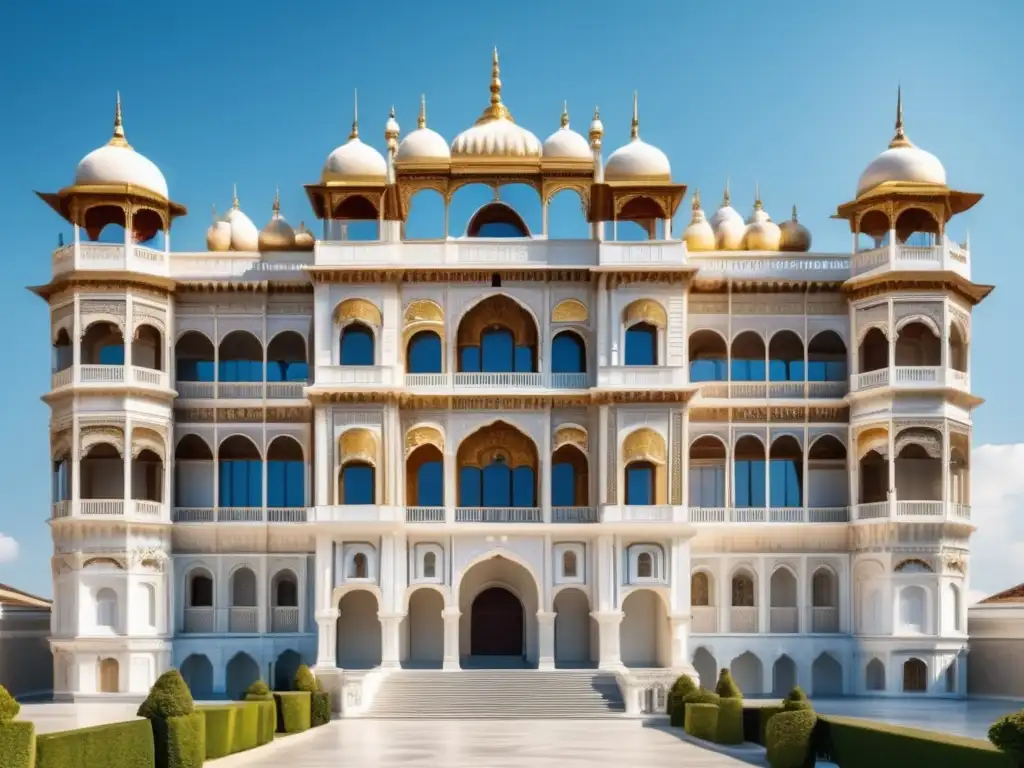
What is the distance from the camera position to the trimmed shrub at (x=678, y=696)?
39.7m

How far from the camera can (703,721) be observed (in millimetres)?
36250

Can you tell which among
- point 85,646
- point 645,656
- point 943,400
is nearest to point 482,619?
point 645,656

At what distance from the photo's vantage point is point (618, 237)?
1969 inches

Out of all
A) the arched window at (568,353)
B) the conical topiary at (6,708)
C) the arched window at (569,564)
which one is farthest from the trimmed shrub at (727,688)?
the conical topiary at (6,708)

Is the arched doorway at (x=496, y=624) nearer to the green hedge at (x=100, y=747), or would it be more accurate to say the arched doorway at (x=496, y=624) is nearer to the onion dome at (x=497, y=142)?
the onion dome at (x=497, y=142)

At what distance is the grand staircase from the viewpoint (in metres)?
43.4

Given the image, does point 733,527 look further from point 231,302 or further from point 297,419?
point 231,302

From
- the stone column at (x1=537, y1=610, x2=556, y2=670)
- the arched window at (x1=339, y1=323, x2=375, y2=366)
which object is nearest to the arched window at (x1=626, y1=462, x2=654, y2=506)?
the stone column at (x1=537, y1=610, x2=556, y2=670)

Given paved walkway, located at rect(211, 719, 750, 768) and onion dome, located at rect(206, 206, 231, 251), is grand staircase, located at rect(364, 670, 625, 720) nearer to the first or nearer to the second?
paved walkway, located at rect(211, 719, 750, 768)

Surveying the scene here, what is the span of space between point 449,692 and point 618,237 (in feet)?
49.8

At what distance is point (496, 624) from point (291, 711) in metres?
13.8

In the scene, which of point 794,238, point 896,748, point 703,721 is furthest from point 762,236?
point 896,748

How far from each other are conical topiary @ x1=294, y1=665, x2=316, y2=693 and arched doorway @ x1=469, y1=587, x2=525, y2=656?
36.3 ft

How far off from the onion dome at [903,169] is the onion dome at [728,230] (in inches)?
198
